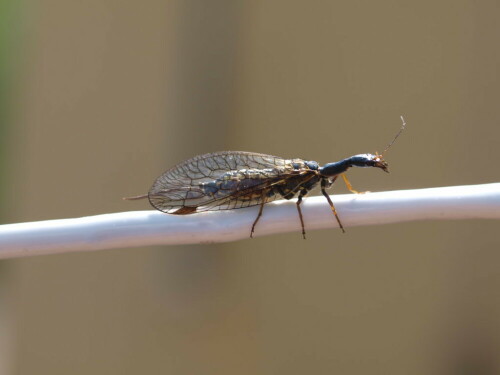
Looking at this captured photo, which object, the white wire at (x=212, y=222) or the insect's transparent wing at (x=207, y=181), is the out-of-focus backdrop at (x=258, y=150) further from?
the white wire at (x=212, y=222)

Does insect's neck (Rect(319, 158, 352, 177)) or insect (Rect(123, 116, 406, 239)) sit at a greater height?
insect's neck (Rect(319, 158, 352, 177))

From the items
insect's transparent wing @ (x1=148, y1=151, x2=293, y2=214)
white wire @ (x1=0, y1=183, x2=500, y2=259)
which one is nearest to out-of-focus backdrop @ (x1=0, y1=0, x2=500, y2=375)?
insect's transparent wing @ (x1=148, y1=151, x2=293, y2=214)

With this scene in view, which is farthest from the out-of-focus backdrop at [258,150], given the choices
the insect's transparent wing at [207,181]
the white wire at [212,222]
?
the white wire at [212,222]

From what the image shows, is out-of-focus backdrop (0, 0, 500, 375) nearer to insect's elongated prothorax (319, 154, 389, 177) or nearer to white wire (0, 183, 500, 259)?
insect's elongated prothorax (319, 154, 389, 177)

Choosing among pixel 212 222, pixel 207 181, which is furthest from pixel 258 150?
pixel 212 222

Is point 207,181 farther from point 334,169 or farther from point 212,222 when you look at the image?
point 212,222

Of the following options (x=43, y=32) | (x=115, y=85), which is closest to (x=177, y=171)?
(x=115, y=85)
